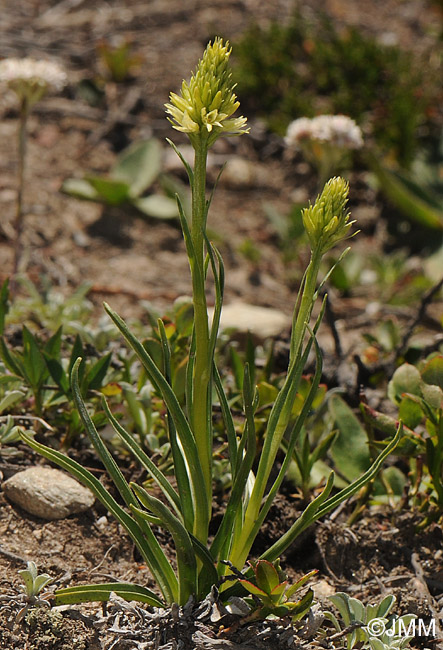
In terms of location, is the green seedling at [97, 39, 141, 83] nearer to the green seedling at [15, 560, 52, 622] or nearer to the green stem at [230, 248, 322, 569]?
the green stem at [230, 248, 322, 569]

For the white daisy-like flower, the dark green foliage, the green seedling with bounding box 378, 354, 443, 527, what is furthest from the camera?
the dark green foliage

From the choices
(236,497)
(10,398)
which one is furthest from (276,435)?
(10,398)

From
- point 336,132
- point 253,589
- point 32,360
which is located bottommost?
point 253,589

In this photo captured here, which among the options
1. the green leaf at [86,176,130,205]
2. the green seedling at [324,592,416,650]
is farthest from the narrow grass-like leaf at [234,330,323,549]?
the green leaf at [86,176,130,205]

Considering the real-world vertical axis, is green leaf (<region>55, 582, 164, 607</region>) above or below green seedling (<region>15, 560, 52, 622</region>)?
above

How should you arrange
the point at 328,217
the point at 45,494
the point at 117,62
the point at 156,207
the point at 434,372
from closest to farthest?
the point at 328,217 < the point at 45,494 < the point at 434,372 < the point at 156,207 < the point at 117,62

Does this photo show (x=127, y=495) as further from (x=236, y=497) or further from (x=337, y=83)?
(x=337, y=83)

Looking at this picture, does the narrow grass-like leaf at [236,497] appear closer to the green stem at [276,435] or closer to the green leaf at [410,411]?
the green stem at [276,435]
